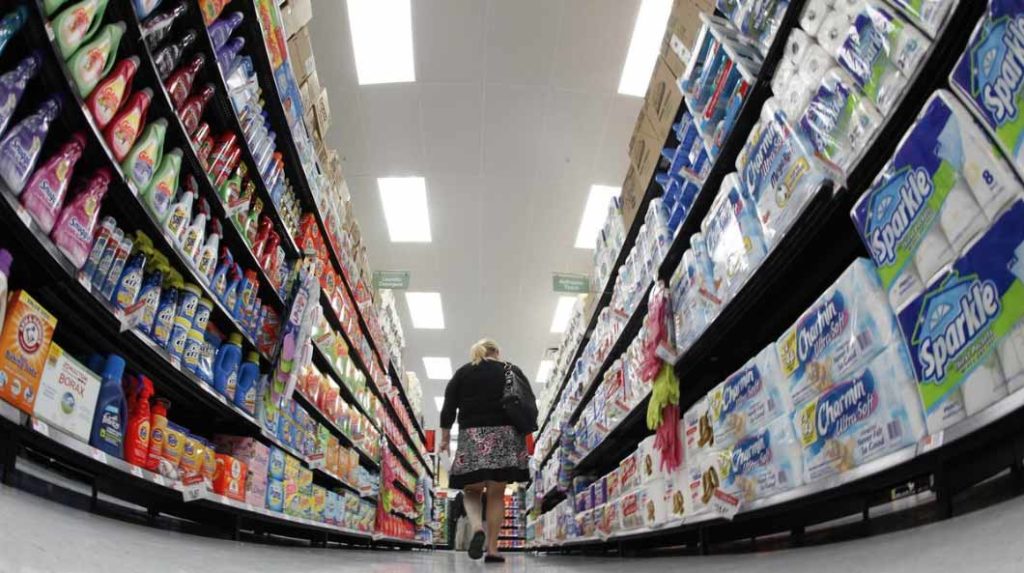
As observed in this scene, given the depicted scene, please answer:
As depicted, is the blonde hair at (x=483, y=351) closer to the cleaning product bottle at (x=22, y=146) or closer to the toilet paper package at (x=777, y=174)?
the toilet paper package at (x=777, y=174)

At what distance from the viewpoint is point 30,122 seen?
1303 millimetres

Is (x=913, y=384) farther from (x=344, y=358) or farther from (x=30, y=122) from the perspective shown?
(x=344, y=358)

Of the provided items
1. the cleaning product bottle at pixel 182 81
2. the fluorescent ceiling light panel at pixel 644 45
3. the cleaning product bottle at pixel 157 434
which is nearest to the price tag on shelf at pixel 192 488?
the cleaning product bottle at pixel 157 434

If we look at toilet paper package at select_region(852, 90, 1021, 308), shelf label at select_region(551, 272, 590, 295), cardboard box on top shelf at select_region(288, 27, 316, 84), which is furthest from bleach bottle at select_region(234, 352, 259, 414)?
shelf label at select_region(551, 272, 590, 295)

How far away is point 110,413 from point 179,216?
2.19 feet

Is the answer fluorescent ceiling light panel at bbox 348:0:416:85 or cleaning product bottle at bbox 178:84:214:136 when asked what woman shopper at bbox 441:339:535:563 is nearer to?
cleaning product bottle at bbox 178:84:214:136

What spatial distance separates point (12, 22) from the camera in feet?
3.99

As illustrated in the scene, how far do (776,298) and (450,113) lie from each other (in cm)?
432

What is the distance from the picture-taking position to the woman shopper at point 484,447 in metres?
3.68

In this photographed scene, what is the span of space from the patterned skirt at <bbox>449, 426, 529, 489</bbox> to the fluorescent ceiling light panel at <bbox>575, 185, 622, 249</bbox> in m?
3.07

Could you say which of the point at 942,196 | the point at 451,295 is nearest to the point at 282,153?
the point at 942,196

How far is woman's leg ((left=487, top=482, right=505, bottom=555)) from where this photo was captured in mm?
3701

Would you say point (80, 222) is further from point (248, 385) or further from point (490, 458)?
A: point (490, 458)

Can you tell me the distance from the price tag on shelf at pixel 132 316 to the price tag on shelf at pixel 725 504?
1833 millimetres
